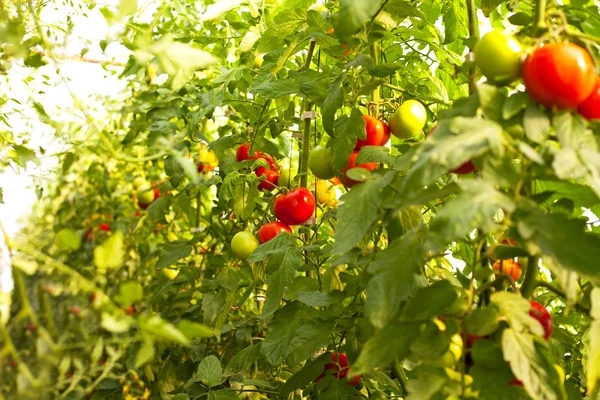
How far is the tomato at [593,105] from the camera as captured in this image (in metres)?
0.64

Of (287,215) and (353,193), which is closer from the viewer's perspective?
(353,193)

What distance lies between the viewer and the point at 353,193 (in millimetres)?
697

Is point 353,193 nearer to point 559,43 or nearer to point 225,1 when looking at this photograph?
point 559,43

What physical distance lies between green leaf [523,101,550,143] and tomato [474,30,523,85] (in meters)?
0.06

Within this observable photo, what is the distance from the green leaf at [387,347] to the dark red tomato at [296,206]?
54cm

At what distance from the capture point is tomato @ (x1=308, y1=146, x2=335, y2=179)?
105 cm

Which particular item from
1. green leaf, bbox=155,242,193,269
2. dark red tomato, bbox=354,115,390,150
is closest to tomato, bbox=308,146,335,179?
dark red tomato, bbox=354,115,390,150

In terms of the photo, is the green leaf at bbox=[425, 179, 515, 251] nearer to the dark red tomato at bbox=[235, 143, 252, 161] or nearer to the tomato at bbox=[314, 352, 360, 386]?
the tomato at bbox=[314, 352, 360, 386]

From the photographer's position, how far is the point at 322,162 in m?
1.05

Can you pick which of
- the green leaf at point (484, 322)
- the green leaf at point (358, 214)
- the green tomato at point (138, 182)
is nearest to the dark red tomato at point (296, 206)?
the green leaf at point (358, 214)

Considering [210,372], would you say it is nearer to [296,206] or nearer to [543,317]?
[296,206]

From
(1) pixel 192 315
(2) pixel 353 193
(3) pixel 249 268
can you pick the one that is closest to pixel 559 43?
(2) pixel 353 193

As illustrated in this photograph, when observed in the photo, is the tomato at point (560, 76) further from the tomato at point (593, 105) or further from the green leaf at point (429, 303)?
the green leaf at point (429, 303)

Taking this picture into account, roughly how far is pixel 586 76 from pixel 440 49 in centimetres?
55
